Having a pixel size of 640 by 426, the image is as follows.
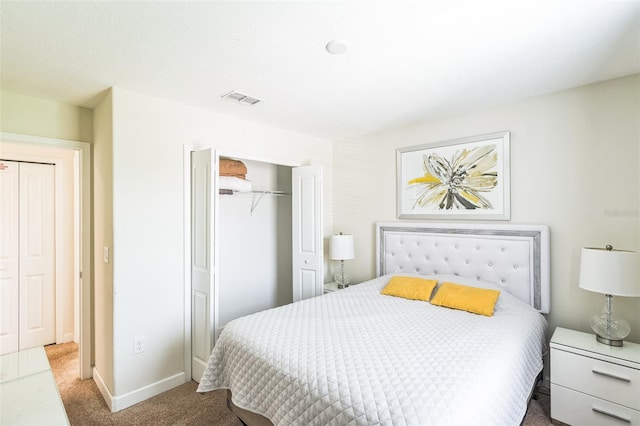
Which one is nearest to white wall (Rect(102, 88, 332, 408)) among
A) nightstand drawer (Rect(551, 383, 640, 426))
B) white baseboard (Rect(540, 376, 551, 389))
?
nightstand drawer (Rect(551, 383, 640, 426))

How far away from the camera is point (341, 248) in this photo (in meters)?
3.53

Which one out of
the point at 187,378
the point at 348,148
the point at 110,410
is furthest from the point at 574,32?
the point at 110,410

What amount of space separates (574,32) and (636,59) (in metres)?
0.70

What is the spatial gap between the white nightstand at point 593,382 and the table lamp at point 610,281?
99mm

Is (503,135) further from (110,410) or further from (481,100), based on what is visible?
(110,410)

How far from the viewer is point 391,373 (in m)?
1.48

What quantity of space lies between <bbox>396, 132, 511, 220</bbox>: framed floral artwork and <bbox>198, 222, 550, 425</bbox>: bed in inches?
7.1

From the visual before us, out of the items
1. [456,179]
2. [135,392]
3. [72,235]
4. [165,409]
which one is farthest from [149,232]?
[456,179]

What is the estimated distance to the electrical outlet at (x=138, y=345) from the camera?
2.45 m

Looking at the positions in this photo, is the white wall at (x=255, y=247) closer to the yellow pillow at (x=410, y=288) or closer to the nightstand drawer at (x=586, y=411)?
the yellow pillow at (x=410, y=288)

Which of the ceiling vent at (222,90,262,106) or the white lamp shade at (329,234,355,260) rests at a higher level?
the ceiling vent at (222,90,262,106)

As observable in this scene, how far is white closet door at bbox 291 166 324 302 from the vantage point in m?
3.31

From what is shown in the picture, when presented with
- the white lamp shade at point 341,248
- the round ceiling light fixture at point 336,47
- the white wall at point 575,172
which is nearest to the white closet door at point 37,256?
the white lamp shade at point 341,248

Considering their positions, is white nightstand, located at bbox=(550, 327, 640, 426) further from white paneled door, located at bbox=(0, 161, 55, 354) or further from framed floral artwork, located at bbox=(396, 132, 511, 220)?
white paneled door, located at bbox=(0, 161, 55, 354)
